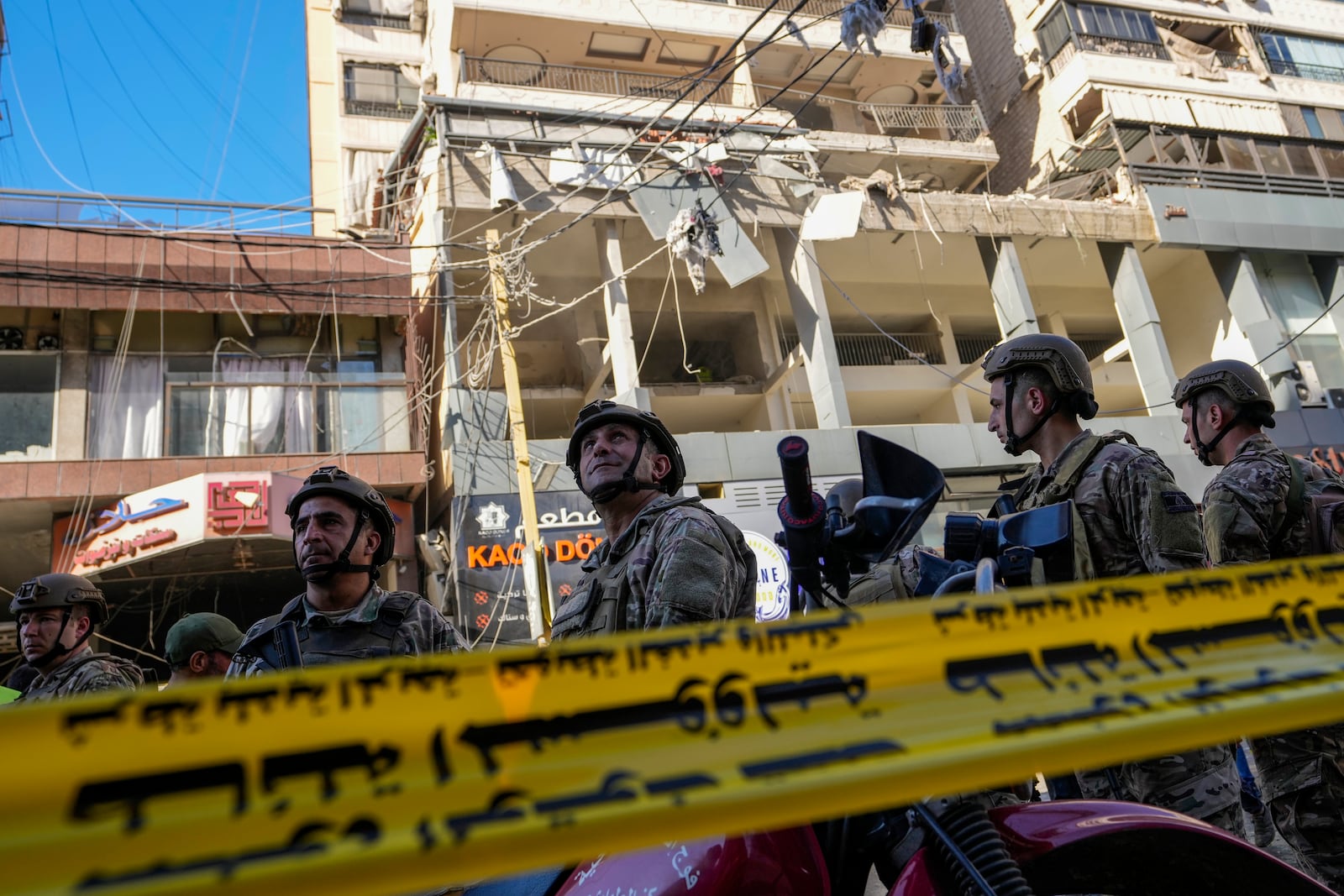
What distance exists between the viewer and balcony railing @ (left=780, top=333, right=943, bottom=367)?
18.0 meters

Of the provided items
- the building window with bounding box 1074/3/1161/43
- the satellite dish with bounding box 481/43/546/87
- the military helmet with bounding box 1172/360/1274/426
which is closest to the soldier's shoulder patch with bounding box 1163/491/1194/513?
the military helmet with bounding box 1172/360/1274/426

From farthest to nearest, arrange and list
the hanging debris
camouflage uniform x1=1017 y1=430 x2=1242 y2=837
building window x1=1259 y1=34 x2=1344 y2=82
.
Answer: building window x1=1259 y1=34 x2=1344 y2=82, the hanging debris, camouflage uniform x1=1017 y1=430 x2=1242 y2=837

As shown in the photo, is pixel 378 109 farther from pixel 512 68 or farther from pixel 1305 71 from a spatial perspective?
pixel 1305 71

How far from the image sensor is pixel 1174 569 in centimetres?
251

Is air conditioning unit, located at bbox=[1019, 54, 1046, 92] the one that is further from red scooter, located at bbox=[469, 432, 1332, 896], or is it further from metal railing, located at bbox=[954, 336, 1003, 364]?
red scooter, located at bbox=[469, 432, 1332, 896]

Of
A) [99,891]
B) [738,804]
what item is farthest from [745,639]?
[99,891]

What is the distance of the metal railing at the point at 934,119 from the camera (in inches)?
837

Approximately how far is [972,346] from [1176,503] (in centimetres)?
1758

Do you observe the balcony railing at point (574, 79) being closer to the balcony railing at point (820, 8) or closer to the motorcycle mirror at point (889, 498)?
the balcony railing at point (820, 8)

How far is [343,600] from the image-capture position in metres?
3.07

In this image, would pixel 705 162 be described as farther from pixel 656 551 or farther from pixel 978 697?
pixel 978 697

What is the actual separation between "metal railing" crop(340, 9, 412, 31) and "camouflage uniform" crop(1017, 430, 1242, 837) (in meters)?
24.3

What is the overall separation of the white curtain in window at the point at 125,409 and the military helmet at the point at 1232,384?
12618 mm

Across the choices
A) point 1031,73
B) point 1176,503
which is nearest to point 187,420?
point 1176,503
